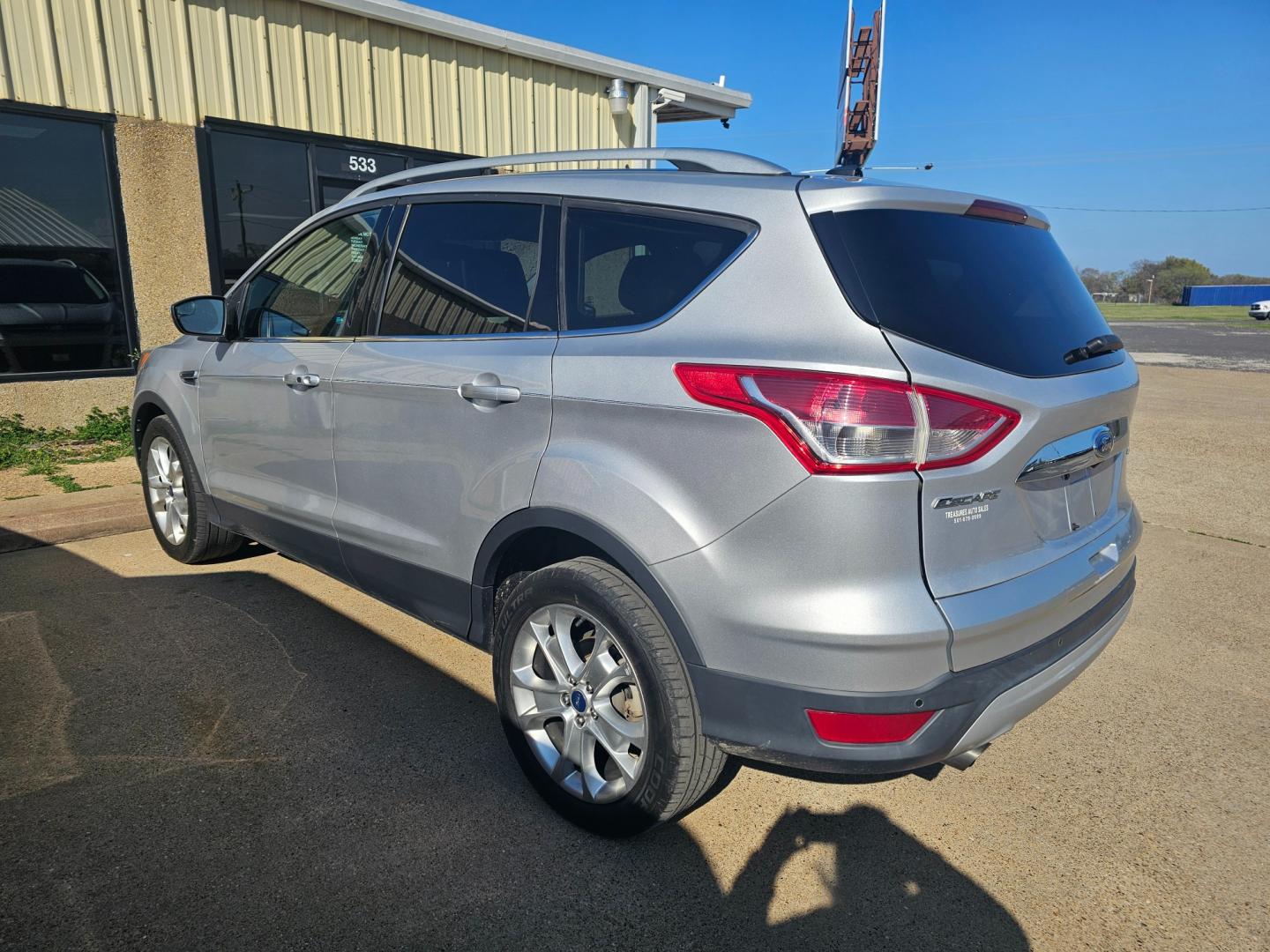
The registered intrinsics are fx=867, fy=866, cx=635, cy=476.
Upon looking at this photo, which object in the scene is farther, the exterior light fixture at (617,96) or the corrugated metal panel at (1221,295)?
the corrugated metal panel at (1221,295)

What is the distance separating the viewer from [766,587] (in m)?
2.03

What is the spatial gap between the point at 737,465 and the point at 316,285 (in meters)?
2.38

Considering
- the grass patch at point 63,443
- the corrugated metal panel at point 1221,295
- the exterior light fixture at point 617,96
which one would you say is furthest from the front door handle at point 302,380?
the corrugated metal panel at point 1221,295

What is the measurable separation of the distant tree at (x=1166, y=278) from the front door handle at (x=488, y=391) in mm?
116043

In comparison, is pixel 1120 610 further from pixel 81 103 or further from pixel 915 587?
pixel 81 103

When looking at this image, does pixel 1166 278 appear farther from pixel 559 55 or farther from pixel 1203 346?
pixel 559 55

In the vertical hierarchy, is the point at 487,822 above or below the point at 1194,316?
below

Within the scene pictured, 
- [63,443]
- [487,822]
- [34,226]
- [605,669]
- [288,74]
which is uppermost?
[288,74]

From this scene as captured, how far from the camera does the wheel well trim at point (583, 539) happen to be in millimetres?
2188

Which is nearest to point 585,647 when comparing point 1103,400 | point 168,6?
point 1103,400

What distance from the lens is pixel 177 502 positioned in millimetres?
4742

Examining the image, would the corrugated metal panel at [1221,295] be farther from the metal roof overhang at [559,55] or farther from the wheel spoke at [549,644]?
the wheel spoke at [549,644]

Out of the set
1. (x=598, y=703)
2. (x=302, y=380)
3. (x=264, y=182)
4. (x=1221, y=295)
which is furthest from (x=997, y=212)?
(x=1221, y=295)

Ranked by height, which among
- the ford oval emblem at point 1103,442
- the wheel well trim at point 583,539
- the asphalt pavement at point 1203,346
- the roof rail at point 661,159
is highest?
the roof rail at point 661,159
